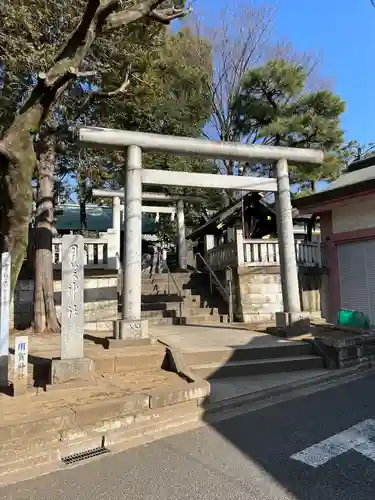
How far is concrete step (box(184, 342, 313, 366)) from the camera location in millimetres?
6690

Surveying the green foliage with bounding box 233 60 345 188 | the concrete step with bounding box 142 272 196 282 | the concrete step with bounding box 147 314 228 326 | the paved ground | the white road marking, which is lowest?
the white road marking

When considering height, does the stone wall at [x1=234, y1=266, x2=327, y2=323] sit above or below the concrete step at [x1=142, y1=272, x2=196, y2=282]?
below

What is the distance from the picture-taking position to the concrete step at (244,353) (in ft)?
21.9

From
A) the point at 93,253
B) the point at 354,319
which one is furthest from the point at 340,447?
the point at 93,253

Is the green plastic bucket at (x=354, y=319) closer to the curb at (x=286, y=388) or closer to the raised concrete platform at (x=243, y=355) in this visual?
the curb at (x=286, y=388)

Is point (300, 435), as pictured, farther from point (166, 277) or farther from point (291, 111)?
point (291, 111)

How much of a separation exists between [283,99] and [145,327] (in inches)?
604

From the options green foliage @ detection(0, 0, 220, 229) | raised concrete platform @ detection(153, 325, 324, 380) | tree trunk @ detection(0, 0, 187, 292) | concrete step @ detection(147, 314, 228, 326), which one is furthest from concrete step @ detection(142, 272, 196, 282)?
tree trunk @ detection(0, 0, 187, 292)

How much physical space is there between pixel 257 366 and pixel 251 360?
253 mm

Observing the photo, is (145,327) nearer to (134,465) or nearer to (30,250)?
(134,465)

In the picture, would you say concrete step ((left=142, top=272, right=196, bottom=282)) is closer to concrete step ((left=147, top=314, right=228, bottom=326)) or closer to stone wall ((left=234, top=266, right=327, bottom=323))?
concrete step ((left=147, top=314, right=228, bottom=326))

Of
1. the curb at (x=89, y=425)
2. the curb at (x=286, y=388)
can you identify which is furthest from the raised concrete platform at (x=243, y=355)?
the curb at (x=89, y=425)

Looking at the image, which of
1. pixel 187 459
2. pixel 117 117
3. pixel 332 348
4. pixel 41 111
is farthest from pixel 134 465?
pixel 117 117

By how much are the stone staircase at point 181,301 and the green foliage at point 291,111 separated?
7.75 metres
